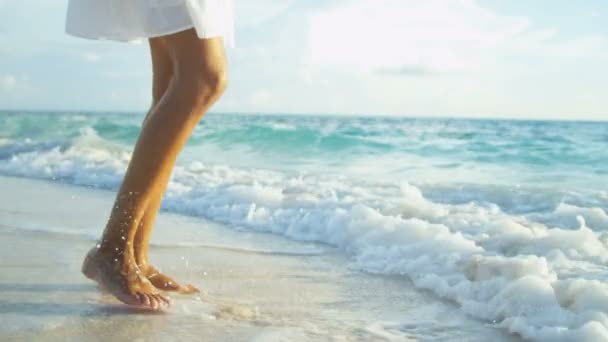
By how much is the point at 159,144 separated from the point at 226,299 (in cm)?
64

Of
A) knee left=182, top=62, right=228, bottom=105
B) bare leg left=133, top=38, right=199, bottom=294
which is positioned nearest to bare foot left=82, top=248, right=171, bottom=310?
bare leg left=133, top=38, right=199, bottom=294

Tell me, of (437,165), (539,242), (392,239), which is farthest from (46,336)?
(437,165)

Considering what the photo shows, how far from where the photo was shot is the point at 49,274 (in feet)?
8.15

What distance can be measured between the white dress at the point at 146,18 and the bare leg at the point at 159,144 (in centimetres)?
9

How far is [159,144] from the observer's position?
200 cm

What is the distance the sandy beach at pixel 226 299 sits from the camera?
76.3 inches

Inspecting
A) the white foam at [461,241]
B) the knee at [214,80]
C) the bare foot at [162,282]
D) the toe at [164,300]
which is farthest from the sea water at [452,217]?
the knee at [214,80]

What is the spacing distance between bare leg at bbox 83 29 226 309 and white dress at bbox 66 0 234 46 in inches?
3.5

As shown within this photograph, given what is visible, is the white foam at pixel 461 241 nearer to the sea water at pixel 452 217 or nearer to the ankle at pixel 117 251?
the sea water at pixel 452 217

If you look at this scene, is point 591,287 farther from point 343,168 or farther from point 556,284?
point 343,168

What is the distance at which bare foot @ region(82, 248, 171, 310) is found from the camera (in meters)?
2.08

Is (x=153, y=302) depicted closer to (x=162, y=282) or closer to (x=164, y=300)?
(x=164, y=300)

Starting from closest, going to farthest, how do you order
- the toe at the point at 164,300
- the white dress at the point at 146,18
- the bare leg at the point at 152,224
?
the white dress at the point at 146,18
the toe at the point at 164,300
the bare leg at the point at 152,224

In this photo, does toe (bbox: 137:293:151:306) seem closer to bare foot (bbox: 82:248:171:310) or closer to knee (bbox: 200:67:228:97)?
bare foot (bbox: 82:248:171:310)
